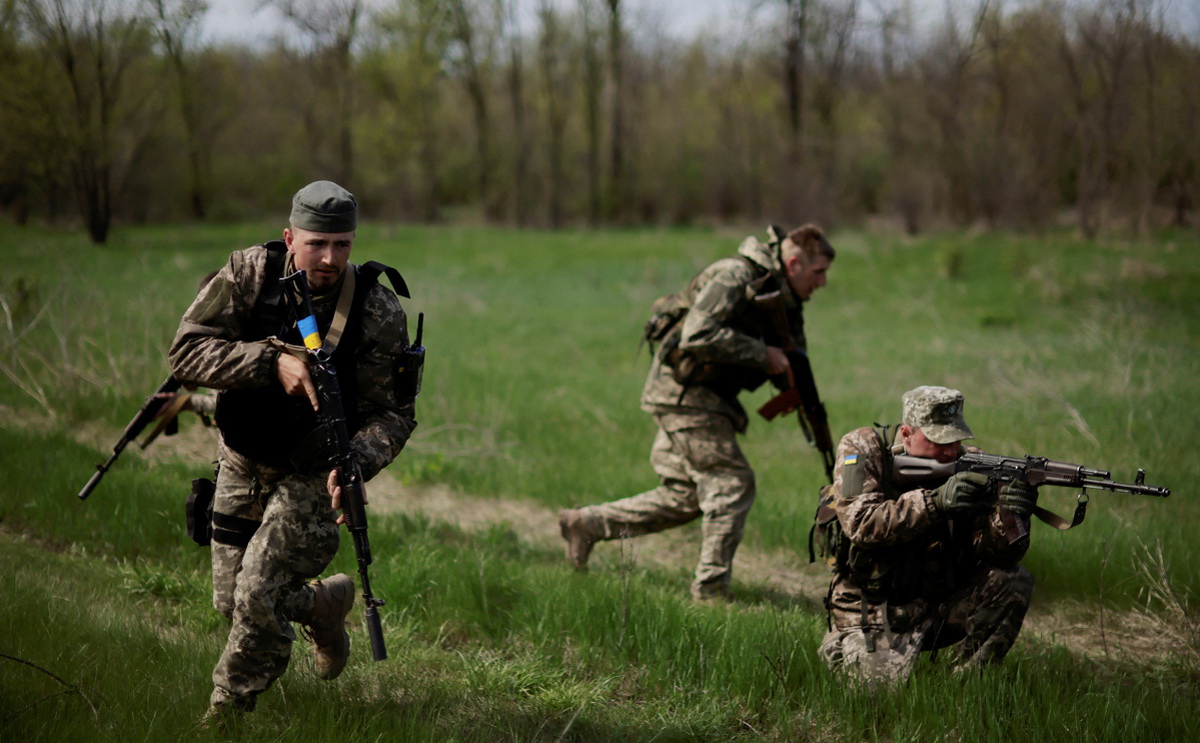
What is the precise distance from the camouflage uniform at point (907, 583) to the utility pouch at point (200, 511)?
8.25 feet

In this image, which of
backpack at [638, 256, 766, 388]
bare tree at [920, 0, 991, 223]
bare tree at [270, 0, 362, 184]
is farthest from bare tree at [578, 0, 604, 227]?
backpack at [638, 256, 766, 388]

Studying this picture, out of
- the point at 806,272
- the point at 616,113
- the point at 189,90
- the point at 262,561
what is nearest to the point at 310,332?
the point at 262,561

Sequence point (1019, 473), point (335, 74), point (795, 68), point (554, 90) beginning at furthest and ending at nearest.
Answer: point (554, 90)
point (335, 74)
point (795, 68)
point (1019, 473)

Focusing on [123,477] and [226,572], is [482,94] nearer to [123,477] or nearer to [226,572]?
[123,477]

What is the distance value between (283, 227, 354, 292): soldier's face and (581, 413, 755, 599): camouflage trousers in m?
2.54

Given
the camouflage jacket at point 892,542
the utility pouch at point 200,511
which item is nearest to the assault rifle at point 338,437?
the utility pouch at point 200,511

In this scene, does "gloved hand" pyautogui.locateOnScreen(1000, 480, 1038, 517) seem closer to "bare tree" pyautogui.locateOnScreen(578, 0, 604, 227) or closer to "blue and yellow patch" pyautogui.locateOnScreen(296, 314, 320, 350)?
"blue and yellow patch" pyautogui.locateOnScreen(296, 314, 320, 350)

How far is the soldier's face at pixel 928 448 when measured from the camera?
13.0ft

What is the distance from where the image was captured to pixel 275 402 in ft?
11.4

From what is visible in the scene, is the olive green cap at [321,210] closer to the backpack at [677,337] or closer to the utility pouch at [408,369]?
the utility pouch at [408,369]

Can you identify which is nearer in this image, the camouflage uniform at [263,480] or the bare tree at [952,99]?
the camouflage uniform at [263,480]

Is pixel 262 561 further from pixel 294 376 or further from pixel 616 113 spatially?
pixel 616 113

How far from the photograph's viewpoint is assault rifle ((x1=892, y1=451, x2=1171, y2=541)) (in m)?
3.64

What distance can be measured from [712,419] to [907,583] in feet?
5.42
